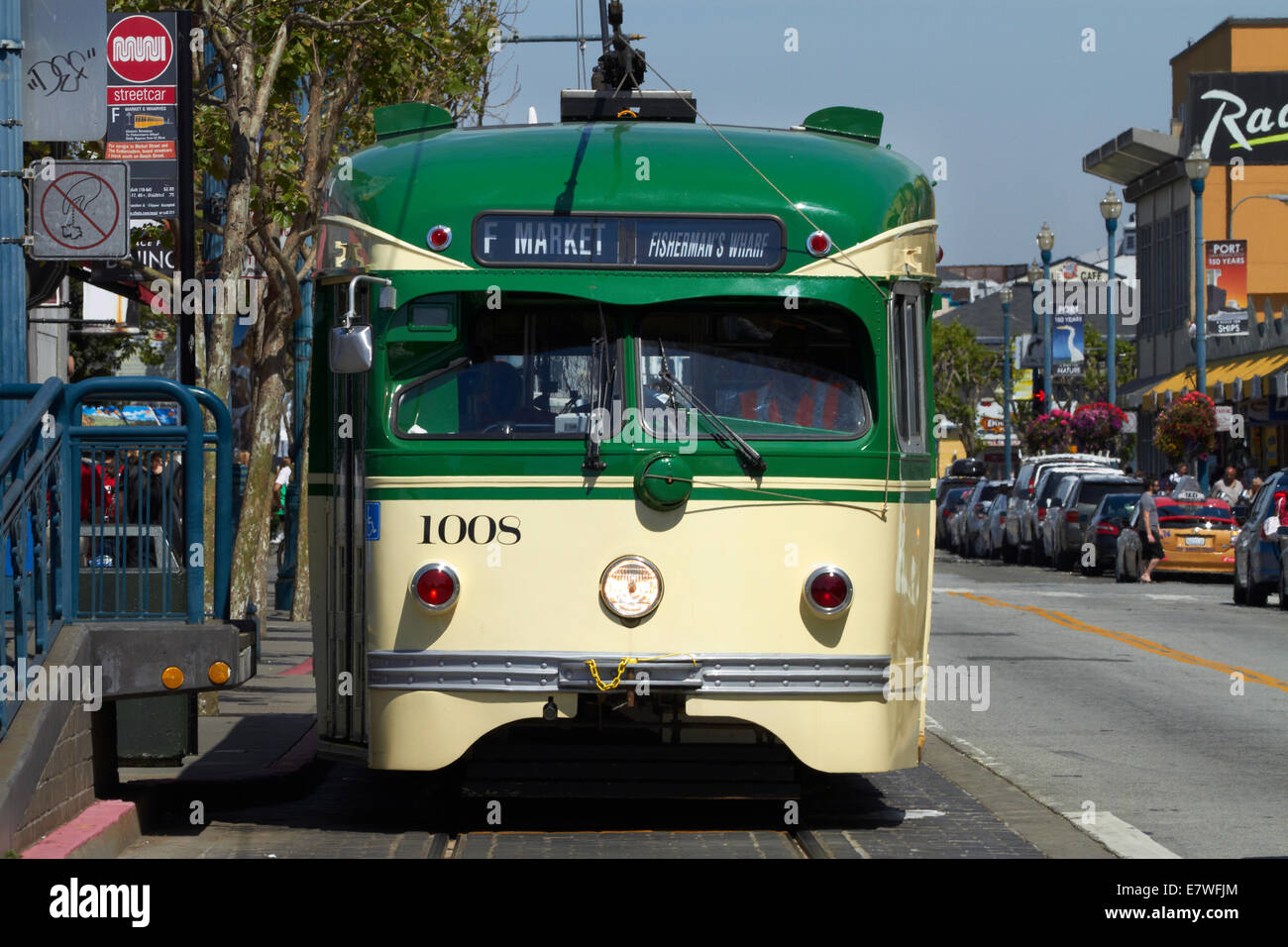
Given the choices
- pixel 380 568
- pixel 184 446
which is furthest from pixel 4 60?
pixel 380 568

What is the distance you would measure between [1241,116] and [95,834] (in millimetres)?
61532

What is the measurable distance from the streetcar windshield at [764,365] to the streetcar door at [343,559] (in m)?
1.39

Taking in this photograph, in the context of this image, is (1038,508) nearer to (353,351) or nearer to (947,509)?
(947,509)

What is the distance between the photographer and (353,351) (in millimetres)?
9062

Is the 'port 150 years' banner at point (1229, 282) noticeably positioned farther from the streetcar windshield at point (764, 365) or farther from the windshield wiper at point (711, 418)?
the windshield wiper at point (711, 418)

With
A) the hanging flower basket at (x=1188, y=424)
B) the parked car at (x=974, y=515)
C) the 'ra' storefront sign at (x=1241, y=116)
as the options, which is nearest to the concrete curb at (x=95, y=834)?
the parked car at (x=974, y=515)

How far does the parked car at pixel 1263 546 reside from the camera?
2703 centimetres

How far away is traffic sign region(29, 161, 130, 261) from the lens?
11.3 meters

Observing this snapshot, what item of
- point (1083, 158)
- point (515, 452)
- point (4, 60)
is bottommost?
point (515, 452)

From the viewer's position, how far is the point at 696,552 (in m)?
9.27

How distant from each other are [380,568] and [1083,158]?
68905 mm

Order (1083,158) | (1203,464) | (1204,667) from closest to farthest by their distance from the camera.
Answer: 1. (1204,667)
2. (1203,464)
3. (1083,158)

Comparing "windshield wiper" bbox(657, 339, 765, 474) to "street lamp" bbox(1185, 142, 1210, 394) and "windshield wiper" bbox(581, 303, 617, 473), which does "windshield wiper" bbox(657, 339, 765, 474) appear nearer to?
"windshield wiper" bbox(581, 303, 617, 473)
